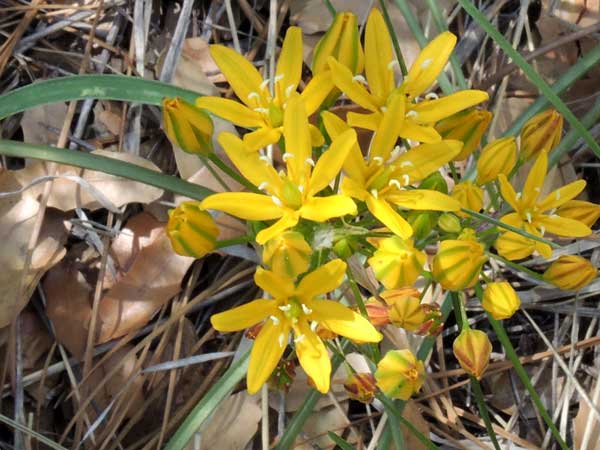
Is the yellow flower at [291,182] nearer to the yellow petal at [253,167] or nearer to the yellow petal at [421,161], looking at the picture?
the yellow petal at [253,167]

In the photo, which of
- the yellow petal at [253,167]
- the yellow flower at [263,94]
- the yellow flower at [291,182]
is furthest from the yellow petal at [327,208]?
the yellow flower at [263,94]

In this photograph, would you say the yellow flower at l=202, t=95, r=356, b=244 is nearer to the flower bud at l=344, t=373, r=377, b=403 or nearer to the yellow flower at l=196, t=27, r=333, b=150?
the yellow flower at l=196, t=27, r=333, b=150

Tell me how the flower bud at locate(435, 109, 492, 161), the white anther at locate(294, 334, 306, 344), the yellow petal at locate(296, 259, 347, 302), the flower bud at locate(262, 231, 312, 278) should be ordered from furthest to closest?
the flower bud at locate(435, 109, 492, 161)
the white anther at locate(294, 334, 306, 344)
the yellow petal at locate(296, 259, 347, 302)
the flower bud at locate(262, 231, 312, 278)

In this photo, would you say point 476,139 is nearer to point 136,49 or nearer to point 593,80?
point 593,80

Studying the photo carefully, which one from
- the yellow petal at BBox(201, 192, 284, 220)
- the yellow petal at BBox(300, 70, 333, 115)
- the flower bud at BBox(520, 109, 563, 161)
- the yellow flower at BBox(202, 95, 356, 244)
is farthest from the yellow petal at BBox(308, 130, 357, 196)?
the flower bud at BBox(520, 109, 563, 161)

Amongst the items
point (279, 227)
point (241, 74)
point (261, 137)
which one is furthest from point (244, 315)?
point (241, 74)

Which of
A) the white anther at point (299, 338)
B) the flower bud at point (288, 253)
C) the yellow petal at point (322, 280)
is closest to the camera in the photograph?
the flower bud at point (288, 253)

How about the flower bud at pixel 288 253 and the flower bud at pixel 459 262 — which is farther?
the flower bud at pixel 459 262
